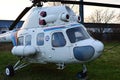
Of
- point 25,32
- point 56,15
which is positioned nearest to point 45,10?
point 56,15

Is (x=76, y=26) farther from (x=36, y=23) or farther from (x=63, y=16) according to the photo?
(x=36, y=23)

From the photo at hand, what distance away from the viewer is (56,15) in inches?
460

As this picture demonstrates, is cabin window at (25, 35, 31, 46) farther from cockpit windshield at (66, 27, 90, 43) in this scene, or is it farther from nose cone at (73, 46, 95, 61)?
nose cone at (73, 46, 95, 61)

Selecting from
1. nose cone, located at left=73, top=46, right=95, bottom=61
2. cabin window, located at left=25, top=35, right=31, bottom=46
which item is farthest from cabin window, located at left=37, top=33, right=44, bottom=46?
nose cone, located at left=73, top=46, right=95, bottom=61

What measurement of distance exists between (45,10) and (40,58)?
2.06 metres

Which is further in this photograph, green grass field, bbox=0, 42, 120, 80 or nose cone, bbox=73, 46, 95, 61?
green grass field, bbox=0, 42, 120, 80

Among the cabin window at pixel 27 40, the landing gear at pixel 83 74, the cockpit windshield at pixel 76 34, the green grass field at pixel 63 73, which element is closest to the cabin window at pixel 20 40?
the cabin window at pixel 27 40

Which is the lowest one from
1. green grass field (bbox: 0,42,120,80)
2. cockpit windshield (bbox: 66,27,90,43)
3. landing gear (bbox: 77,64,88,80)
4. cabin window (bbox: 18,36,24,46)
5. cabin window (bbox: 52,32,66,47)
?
green grass field (bbox: 0,42,120,80)

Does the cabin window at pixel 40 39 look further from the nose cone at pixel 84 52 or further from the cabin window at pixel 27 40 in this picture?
the nose cone at pixel 84 52

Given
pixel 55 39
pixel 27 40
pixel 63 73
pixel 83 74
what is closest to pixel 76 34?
pixel 55 39

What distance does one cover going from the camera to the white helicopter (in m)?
10.4

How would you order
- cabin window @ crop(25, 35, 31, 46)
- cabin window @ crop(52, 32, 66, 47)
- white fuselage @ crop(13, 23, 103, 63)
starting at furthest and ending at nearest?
cabin window @ crop(25, 35, 31, 46) < cabin window @ crop(52, 32, 66, 47) < white fuselage @ crop(13, 23, 103, 63)

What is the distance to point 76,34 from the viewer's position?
10828mm

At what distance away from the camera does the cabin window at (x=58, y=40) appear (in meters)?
10.9
